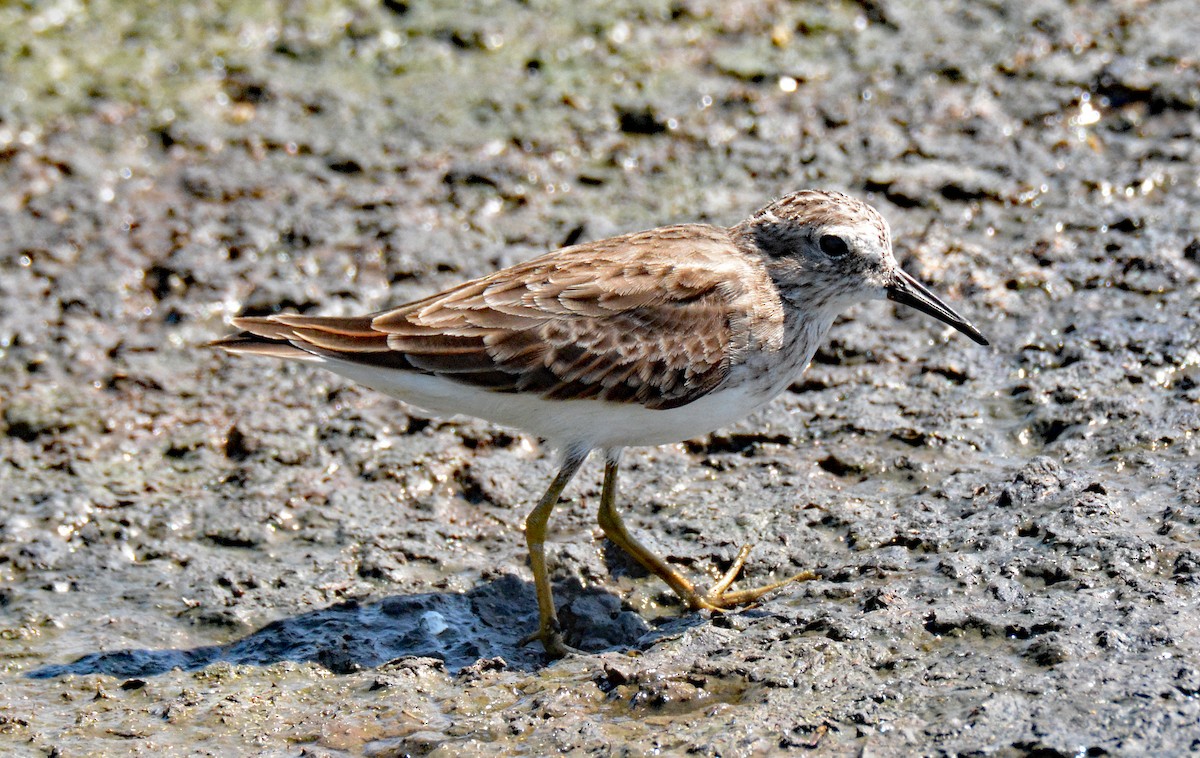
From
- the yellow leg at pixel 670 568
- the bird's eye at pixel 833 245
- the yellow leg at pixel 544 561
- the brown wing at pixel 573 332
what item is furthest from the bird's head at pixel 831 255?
the yellow leg at pixel 544 561

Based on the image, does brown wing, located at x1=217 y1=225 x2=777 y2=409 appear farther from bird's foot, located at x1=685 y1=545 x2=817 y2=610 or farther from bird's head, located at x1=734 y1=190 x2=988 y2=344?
bird's foot, located at x1=685 y1=545 x2=817 y2=610

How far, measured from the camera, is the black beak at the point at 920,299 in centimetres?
637

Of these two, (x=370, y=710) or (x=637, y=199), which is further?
(x=637, y=199)

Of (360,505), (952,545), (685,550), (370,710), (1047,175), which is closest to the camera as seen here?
(370,710)

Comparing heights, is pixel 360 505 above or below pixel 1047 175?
below

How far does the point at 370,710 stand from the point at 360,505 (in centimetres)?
158

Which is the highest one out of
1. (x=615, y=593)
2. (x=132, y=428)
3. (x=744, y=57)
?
(x=744, y=57)

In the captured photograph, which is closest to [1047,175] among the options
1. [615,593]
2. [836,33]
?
[836,33]

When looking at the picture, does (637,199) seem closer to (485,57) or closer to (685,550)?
(485,57)

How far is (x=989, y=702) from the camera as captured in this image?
15.6 feet

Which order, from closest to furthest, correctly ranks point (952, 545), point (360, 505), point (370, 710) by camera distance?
point (370, 710), point (952, 545), point (360, 505)

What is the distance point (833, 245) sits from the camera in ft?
20.3

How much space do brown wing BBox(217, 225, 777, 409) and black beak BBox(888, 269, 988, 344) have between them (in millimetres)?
723

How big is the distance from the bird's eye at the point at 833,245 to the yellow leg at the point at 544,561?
1437 mm
